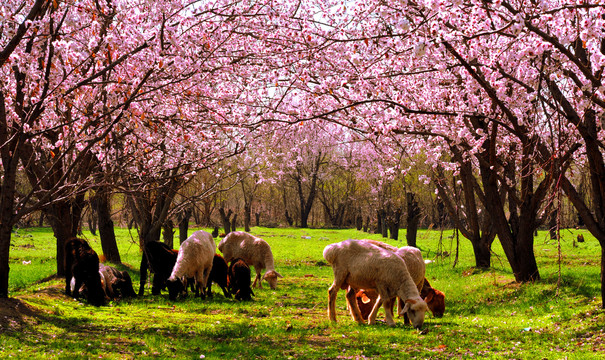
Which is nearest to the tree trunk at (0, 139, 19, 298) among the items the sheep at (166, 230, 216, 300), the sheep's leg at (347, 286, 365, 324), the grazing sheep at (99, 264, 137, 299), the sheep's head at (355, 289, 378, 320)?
the grazing sheep at (99, 264, 137, 299)

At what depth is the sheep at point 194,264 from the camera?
13575 mm

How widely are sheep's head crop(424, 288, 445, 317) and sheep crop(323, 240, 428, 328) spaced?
1441mm

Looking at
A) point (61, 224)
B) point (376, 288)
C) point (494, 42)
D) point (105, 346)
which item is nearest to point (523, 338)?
point (376, 288)

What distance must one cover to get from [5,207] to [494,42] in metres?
11.7

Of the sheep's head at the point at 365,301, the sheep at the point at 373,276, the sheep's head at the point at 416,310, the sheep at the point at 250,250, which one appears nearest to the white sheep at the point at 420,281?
the sheep's head at the point at 365,301

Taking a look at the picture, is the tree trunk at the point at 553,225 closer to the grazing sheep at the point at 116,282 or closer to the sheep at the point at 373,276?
the sheep at the point at 373,276

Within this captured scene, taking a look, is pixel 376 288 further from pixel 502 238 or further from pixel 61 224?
pixel 61 224

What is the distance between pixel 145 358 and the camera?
290 inches

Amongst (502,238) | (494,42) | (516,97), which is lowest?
(502,238)

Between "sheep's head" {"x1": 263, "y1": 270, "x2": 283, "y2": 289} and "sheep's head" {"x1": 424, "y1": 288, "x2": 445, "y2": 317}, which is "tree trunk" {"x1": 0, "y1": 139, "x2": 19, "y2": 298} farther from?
"sheep's head" {"x1": 424, "y1": 288, "x2": 445, "y2": 317}

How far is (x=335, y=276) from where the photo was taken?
11281 mm

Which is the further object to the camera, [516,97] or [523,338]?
[516,97]

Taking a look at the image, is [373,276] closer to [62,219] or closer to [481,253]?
[62,219]

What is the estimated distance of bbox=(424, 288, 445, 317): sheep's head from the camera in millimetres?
11875
